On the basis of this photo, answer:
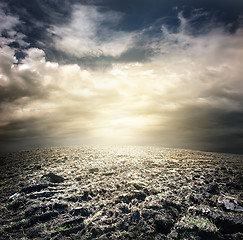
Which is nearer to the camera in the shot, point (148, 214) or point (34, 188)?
point (148, 214)

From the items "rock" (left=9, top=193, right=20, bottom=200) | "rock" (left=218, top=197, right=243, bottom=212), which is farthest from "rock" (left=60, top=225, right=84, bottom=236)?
"rock" (left=218, top=197, right=243, bottom=212)

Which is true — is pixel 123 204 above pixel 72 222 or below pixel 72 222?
above

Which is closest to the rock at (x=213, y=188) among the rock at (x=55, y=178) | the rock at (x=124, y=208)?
the rock at (x=124, y=208)

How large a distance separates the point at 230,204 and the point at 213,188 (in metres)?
2.23

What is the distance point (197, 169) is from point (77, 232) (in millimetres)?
12235

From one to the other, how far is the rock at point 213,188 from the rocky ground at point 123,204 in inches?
1.1

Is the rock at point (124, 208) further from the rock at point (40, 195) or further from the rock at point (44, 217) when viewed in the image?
the rock at point (40, 195)

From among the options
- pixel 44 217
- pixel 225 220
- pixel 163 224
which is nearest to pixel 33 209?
pixel 44 217

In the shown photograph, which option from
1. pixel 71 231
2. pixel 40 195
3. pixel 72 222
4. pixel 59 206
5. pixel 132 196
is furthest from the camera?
pixel 40 195

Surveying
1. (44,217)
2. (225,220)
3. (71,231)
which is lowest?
(71,231)

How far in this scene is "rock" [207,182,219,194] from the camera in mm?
11003

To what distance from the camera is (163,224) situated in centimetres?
782

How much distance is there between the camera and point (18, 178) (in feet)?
46.2

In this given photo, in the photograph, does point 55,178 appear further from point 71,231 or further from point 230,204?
point 230,204
